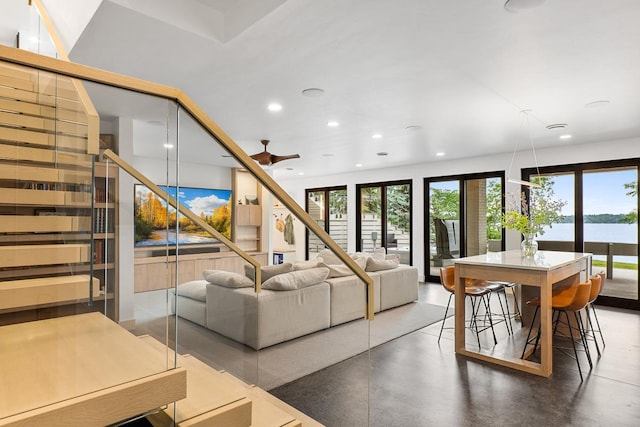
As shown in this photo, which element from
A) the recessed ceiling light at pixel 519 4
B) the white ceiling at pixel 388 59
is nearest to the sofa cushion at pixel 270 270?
the white ceiling at pixel 388 59

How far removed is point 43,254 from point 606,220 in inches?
289

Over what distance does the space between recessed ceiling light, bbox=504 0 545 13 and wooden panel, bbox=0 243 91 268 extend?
8.15ft

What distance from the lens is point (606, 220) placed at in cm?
606

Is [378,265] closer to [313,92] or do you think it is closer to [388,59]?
[313,92]

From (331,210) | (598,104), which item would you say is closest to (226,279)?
(598,104)

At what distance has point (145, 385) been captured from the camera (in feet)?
3.93

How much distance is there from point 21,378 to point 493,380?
10.5 ft

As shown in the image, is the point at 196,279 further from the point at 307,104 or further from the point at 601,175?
the point at 601,175

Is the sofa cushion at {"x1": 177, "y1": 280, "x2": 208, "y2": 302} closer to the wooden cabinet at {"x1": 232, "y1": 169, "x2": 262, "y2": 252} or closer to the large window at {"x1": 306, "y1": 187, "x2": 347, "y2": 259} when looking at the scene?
the wooden cabinet at {"x1": 232, "y1": 169, "x2": 262, "y2": 252}

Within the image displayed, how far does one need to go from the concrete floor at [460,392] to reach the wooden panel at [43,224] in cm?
163

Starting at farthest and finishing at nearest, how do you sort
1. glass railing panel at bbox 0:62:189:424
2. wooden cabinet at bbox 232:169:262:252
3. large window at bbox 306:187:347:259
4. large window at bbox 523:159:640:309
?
large window at bbox 306:187:347:259
large window at bbox 523:159:640:309
wooden cabinet at bbox 232:169:262:252
glass railing panel at bbox 0:62:189:424

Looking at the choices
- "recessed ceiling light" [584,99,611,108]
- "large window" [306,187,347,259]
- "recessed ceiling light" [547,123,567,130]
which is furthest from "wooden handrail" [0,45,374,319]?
"large window" [306,187,347,259]

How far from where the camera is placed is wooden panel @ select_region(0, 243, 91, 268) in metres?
1.54

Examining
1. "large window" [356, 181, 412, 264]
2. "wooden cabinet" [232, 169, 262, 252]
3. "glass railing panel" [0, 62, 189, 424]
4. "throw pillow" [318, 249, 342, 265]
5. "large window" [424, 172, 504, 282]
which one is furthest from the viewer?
"large window" [356, 181, 412, 264]
